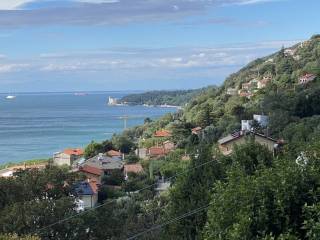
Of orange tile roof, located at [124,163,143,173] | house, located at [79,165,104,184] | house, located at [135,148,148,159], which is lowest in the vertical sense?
house, located at [135,148,148,159]

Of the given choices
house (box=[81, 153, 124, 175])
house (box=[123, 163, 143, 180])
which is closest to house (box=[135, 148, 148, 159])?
house (box=[81, 153, 124, 175])

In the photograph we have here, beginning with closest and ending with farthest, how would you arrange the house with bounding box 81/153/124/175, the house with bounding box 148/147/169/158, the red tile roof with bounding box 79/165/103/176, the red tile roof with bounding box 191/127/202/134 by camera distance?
the red tile roof with bounding box 79/165/103/176 → the house with bounding box 81/153/124/175 → the house with bounding box 148/147/169/158 → the red tile roof with bounding box 191/127/202/134

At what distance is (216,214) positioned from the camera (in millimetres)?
6164

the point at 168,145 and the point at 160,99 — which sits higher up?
the point at 168,145

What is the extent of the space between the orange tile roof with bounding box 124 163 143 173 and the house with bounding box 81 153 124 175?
1.10 ft

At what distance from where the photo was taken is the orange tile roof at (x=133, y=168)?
31.8 meters

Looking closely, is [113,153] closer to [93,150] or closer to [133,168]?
[93,150]

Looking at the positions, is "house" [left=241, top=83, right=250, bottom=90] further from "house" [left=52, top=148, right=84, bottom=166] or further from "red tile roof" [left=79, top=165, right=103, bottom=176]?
"red tile roof" [left=79, top=165, right=103, bottom=176]

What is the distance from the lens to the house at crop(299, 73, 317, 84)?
1635 inches

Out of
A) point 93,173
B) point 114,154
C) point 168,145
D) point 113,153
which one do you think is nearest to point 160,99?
point 168,145

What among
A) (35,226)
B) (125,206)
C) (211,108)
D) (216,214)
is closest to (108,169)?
(125,206)

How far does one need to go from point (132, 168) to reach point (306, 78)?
55.3 ft

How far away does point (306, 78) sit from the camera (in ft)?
142

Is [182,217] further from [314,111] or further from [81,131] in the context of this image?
[81,131]
